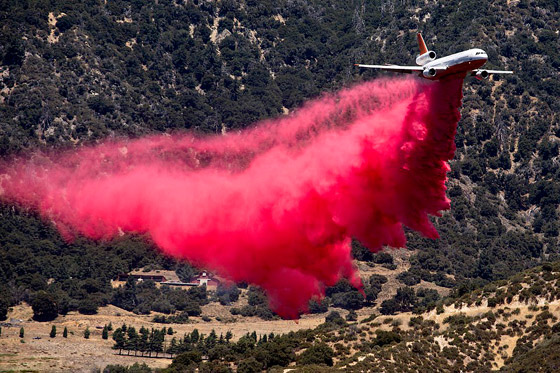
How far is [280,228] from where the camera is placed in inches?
3725

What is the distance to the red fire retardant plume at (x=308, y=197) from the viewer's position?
8750 centimetres

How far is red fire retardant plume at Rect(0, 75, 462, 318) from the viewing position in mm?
87500

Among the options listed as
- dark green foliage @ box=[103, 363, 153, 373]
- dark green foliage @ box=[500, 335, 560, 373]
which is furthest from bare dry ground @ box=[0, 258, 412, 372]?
dark green foliage @ box=[500, 335, 560, 373]

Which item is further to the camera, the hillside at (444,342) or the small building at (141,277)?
the small building at (141,277)

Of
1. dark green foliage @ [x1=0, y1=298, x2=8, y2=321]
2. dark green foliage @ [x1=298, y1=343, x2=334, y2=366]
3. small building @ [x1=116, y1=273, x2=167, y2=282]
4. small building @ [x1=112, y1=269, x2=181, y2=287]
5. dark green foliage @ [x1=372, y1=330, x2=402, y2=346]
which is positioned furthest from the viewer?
small building @ [x1=112, y1=269, x2=181, y2=287]

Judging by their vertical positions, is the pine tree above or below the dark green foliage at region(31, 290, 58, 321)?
below

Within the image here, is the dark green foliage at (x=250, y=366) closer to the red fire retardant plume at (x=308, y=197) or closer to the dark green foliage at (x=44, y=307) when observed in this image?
the red fire retardant plume at (x=308, y=197)

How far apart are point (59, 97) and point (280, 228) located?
10055cm

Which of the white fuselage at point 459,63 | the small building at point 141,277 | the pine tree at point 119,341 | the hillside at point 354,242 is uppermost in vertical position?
the hillside at point 354,242

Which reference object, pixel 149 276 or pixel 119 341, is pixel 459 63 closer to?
pixel 119 341

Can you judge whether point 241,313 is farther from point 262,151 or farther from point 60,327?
point 262,151

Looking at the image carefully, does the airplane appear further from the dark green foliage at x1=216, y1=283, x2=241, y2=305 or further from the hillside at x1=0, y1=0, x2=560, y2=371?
the dark green foliage at x1=216, y1=283, x2=241, y2=305

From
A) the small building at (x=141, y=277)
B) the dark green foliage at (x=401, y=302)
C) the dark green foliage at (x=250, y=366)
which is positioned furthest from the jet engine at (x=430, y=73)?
the small building at (x=141, y=277)

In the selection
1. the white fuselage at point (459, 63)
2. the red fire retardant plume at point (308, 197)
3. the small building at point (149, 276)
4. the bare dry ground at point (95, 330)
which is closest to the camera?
the white fuselage at point (459, 63)
